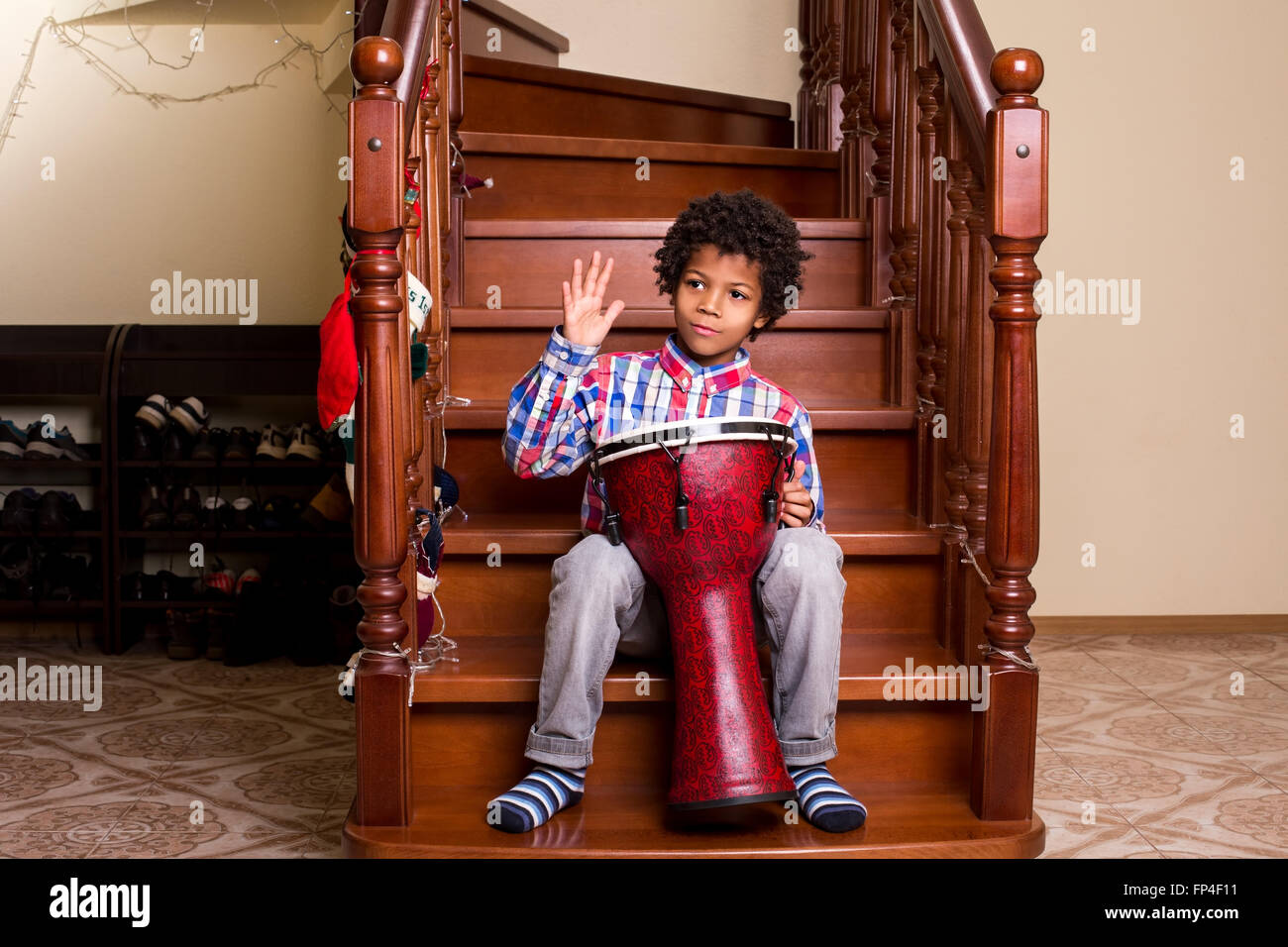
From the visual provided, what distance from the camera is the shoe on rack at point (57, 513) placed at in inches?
129

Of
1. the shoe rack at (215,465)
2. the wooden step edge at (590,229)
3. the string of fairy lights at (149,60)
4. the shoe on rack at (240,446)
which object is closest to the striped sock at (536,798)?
the wooden step edge at (590,229)

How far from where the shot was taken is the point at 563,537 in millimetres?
1864

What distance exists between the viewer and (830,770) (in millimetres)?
1754

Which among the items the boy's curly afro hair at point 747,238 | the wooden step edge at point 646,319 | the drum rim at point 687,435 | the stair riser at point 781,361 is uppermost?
the boy's curly afro hair at point 747,238

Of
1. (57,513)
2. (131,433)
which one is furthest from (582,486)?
(57,513)

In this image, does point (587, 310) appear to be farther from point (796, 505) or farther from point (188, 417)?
point (188, 417)

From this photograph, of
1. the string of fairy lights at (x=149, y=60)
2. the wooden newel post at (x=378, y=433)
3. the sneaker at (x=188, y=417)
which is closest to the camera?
the wooden newel post at (x=378, y=433)

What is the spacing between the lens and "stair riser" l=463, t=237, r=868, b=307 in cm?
243

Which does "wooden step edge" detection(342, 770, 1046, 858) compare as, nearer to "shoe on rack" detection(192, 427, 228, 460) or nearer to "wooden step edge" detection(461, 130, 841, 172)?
"wooden step edge" detection(461, 130, 841, 172)

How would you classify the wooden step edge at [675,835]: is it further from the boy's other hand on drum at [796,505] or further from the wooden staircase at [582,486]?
the boy's other hand on drum at [796,505]

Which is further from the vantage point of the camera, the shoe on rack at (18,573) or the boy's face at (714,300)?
the shoe on rack at (18,573)

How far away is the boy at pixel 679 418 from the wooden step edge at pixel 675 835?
0.03m
